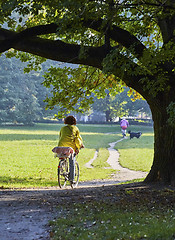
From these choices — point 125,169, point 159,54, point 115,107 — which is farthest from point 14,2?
point 115,107

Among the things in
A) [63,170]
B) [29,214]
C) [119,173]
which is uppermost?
[63,170]

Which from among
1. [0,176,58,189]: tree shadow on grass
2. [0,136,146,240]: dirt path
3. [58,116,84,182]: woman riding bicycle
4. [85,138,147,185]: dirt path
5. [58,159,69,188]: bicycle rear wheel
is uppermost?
[58,116,84,182]: woman riding bicycle

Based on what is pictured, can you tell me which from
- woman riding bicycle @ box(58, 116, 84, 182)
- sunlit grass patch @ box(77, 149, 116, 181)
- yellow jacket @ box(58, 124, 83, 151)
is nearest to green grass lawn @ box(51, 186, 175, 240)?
woman riding bicycle @ box(58, 116, 84, 182)

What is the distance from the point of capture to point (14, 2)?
6.89 m

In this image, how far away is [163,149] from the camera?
993 cm

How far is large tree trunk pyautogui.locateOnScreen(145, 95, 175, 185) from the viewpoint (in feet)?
32.1

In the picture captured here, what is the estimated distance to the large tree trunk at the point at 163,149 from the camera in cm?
979

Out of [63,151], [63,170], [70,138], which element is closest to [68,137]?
[70,138]

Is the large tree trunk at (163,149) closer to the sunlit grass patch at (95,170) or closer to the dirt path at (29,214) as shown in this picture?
the dirt path at (29,214)

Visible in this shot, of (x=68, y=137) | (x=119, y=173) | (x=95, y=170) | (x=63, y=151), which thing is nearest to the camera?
(x=63, y=151)

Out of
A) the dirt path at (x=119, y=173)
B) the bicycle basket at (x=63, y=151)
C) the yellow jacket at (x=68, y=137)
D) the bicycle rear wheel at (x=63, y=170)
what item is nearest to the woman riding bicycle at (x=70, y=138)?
the yellow jacket at (x=68, y=137)

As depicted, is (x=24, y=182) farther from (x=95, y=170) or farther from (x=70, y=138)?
(x=95, y=170)

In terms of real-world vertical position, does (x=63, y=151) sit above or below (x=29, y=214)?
above

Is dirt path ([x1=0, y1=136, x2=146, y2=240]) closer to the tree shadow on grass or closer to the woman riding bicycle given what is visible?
the woman riding bicycle
